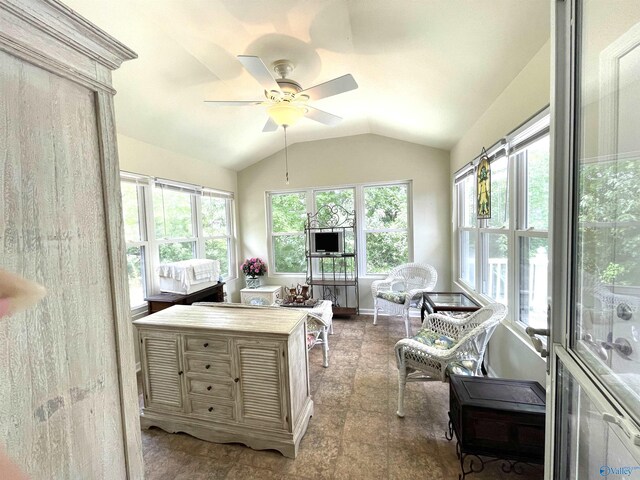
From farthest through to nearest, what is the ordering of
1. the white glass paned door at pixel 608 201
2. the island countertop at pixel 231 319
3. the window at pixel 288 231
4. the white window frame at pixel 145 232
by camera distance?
the window at pixel 288 231, the white window frame at pixel 145 232, the island countertop at pixel 231 319, the white glass paned door at pixel 608 201

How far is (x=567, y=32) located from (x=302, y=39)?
1.72m

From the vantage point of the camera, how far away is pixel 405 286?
426 centimetres

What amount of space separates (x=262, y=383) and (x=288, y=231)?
3.38 m

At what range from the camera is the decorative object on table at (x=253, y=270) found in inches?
187

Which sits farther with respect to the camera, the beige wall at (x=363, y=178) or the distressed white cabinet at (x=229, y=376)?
the beige wall at (x=363, y=178)

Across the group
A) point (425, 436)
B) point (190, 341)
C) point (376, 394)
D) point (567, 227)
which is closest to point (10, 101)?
point (567, 227)

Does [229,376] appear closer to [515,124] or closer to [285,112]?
[285,112]

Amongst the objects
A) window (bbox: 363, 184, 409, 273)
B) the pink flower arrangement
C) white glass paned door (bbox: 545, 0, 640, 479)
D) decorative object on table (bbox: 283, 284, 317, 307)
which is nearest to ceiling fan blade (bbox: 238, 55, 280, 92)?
white glass paned door (bbox: 545, 0, 640, 479)

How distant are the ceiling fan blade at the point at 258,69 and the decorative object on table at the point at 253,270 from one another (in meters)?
3.17

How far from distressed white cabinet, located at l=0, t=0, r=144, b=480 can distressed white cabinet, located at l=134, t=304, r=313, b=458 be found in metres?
0.97

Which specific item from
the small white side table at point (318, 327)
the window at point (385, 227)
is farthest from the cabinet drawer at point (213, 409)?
the window at point (385, 227)

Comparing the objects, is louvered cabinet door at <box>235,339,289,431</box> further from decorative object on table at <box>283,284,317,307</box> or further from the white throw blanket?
the white throw blanket

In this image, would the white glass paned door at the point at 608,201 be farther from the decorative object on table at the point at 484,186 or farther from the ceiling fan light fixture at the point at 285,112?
the decorative object on table at the point at 484,186

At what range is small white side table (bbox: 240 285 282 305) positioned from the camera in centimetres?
436
